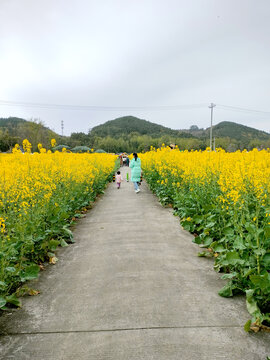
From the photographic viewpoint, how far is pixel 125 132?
115m

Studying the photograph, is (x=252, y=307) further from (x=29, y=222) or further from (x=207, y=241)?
(x=29, y=222)

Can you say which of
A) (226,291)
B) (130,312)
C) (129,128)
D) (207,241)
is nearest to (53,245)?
(130,312)

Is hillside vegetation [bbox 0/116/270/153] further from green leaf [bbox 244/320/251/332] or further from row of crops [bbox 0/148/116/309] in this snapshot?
green leaf [bbox 244/320/251/332]

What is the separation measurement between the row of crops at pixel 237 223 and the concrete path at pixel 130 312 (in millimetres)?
182

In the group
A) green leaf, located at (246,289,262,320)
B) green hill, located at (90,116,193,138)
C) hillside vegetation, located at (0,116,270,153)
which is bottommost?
green leaf, located at (246,289,262,320)

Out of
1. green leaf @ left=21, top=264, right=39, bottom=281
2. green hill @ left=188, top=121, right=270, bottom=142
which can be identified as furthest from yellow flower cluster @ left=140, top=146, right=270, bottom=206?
green hill @ left=188, top=121, right=270, bottom=142

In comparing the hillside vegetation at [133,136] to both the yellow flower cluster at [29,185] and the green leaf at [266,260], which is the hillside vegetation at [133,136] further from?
the green leaf at [266,260]

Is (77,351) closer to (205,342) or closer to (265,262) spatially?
(205,342)

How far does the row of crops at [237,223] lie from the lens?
8.60 feet

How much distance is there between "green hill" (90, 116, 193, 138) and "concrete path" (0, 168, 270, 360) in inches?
4171

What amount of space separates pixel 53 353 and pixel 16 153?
21.3ft

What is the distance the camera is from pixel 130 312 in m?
2.66

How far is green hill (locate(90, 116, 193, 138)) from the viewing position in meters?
113

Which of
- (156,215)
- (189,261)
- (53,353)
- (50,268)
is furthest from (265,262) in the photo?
(156,215)
